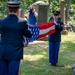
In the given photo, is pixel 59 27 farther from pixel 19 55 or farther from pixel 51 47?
pixel 19 55

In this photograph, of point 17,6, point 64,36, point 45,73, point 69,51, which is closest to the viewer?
point 17,6

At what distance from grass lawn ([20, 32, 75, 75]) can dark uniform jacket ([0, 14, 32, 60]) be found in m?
3.25

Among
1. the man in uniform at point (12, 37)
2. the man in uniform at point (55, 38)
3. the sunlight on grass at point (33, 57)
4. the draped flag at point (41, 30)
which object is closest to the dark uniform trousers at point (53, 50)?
the man in uniform at point (55, 38)

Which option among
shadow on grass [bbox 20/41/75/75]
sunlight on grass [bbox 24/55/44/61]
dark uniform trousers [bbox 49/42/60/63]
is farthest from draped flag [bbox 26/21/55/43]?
sunlight on grass [bbox 24/55/44/61]

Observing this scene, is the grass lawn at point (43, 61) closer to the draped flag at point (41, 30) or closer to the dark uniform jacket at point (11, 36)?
the draped flag at point (41, 30)

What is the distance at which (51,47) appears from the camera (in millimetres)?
9359

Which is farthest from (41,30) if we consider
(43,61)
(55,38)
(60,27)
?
(43,61)

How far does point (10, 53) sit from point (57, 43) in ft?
13.1

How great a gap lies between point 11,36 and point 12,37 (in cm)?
3

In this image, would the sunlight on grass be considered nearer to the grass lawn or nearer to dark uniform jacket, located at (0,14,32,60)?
the grass lawn

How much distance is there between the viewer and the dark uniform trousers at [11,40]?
212 inches

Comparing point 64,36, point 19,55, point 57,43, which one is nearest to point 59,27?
point 57,43

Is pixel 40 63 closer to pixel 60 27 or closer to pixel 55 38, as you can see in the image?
pixel 55 38

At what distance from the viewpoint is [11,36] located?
540 cm
